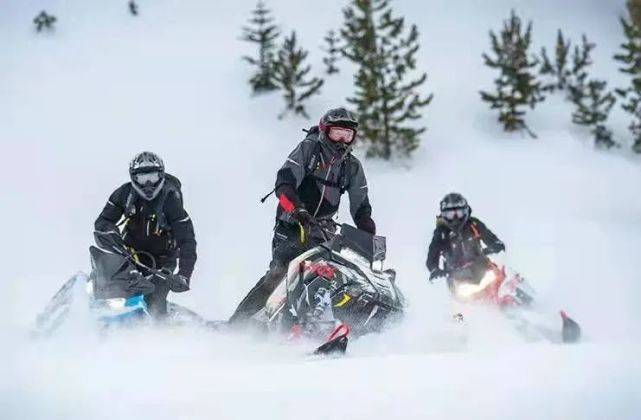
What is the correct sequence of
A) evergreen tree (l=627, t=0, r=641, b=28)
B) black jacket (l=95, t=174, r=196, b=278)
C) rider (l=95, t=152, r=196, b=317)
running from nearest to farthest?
rider (l=95, t=152, r=196, b=317)
black jacket (l=95, t=174, r=196, b=278)
evergreen tree (l=627, t=0, r=641, b=28)

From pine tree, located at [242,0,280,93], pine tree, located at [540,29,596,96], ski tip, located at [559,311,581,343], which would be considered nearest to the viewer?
ski tip, located at [559,311,581,343]

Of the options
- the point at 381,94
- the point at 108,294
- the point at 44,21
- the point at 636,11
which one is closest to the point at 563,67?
the point at 636,11

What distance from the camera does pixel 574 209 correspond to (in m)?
20.3

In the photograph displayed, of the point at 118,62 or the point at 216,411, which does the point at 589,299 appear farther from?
the point at 118,62

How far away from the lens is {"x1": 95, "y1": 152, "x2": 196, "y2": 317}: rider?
20.2 ft

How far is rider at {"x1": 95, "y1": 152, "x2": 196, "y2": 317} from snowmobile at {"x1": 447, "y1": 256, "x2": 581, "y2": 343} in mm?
3319

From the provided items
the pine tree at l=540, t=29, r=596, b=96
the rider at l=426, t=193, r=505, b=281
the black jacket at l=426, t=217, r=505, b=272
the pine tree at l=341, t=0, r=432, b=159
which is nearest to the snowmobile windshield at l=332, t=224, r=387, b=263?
the black jacket at l=426, t=217, r=505, b=272

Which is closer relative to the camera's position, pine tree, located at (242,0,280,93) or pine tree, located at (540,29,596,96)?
pine tree, located at (242,0,280,93)

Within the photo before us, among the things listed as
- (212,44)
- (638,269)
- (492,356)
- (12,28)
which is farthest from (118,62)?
(492,356)

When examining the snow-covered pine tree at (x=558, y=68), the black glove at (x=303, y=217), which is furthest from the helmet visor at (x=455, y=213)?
the snow-covered pine tree at (x=558, y=68)

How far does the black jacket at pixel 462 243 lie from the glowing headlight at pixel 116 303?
425cm

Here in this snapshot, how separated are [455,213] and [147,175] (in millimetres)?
4151

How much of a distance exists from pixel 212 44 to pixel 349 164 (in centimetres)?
2965

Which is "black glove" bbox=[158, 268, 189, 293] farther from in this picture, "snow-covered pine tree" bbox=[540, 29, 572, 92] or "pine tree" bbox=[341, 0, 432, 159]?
"snow-covered pine tree" bbox=[540, 29, 572, 92]
